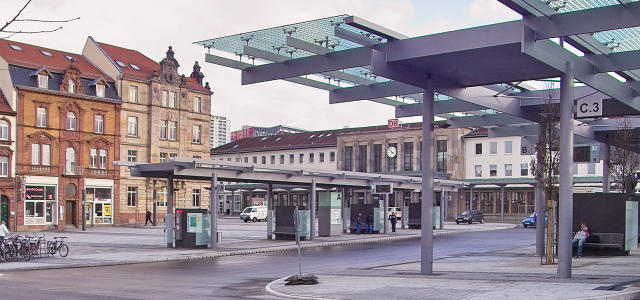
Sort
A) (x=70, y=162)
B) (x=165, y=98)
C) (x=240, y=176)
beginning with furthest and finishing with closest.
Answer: (x=165, y=98), (x=70, y=162), (x=240, y=176)

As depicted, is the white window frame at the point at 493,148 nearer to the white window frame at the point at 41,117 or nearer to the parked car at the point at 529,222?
the parked car at the point at 529,222

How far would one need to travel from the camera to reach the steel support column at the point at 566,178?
1522 centimetres

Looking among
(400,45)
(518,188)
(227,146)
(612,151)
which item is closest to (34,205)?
(612,151)

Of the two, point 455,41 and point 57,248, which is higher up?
point 455,41

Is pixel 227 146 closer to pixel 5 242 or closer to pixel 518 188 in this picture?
pixel 518 188

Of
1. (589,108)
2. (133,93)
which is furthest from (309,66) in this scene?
(133,93)

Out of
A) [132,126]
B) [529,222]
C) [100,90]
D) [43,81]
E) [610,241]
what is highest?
[43,81]

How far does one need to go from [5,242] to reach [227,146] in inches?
3704

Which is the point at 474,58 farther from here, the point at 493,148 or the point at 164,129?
the point at 493,148

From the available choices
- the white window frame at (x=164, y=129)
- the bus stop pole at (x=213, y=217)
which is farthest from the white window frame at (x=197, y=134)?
the bus stop pole at (x=213, y=217)

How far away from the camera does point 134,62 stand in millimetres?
66812

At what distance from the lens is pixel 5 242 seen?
2509 cm

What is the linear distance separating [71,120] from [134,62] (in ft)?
38.2

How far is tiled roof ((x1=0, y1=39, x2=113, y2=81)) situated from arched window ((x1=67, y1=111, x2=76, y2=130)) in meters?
3.60
